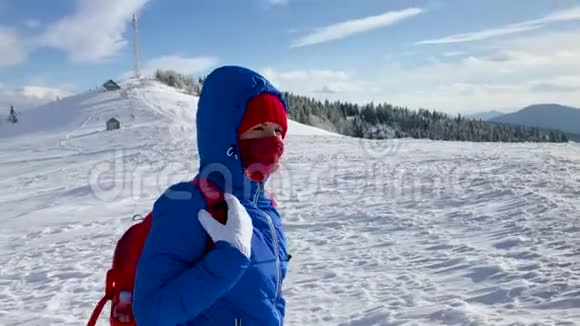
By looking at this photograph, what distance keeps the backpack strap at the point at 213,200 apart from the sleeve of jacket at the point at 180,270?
4 cm

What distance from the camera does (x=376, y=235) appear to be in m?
8.30

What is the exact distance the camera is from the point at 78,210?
12.0 meters

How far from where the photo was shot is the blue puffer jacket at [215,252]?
167 cm

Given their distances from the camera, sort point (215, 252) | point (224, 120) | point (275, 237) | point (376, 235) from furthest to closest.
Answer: point (376, 235) → point (275, 237) → point (224, 120) → point (215, 252)

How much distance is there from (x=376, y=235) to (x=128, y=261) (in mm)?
6764

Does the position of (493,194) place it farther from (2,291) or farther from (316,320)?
(2,291)

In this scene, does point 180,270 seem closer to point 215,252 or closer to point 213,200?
point 215,252

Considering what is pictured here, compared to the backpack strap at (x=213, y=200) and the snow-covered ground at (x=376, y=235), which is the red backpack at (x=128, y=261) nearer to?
the backpack strap at (x=213, y=200)

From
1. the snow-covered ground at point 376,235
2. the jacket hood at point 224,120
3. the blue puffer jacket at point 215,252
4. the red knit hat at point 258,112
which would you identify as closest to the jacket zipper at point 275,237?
the blue puffer jacket at point 215,252

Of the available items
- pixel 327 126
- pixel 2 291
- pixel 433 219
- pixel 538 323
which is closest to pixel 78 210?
pixel 2 291

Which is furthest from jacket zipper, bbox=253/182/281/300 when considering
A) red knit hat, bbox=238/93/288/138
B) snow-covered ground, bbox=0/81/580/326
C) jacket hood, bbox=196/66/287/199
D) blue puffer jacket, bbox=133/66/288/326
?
snow-covered ground, bbox=0/81/580/326

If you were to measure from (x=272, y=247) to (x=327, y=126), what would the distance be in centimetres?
8172

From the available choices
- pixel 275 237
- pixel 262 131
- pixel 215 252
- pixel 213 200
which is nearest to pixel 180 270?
pixel 215 252

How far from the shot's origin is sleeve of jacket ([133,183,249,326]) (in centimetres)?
165
